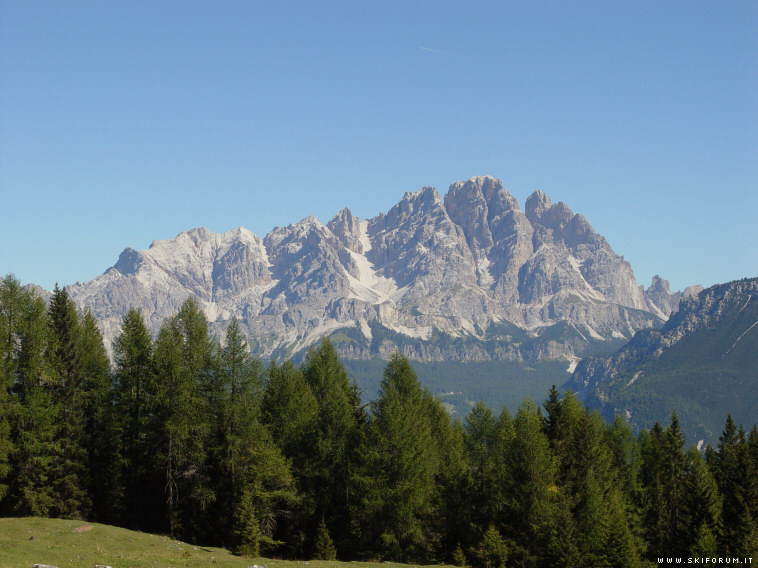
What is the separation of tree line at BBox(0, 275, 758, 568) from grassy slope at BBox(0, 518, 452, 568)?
5.11 metres

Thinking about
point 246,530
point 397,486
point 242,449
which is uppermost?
point 242,449

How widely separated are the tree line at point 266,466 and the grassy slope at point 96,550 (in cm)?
511

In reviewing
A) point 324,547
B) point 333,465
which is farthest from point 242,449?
point 324,547

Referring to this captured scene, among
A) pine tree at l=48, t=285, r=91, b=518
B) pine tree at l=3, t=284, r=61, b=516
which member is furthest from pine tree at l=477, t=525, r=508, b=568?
pine tree at l=3, t=284, r=61, b=516

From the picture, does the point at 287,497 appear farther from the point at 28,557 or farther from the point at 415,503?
the point at 28,557

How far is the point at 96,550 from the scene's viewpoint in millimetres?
49156

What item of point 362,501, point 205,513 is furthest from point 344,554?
point 205,513

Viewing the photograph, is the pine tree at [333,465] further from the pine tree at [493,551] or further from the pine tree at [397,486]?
the pine tree at [493,551]

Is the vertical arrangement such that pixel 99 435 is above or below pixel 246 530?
above

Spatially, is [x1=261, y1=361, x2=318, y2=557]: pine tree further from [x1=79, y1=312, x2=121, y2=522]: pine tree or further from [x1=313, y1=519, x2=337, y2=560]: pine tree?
[x1=79, y1=312, x2=121, y2=522]: pine tree

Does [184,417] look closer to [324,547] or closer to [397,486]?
[324,547]

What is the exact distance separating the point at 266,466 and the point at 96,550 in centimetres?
1637

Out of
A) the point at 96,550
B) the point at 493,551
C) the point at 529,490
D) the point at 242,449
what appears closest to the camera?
the point at 96,550

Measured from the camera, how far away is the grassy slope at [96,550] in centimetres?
4406
